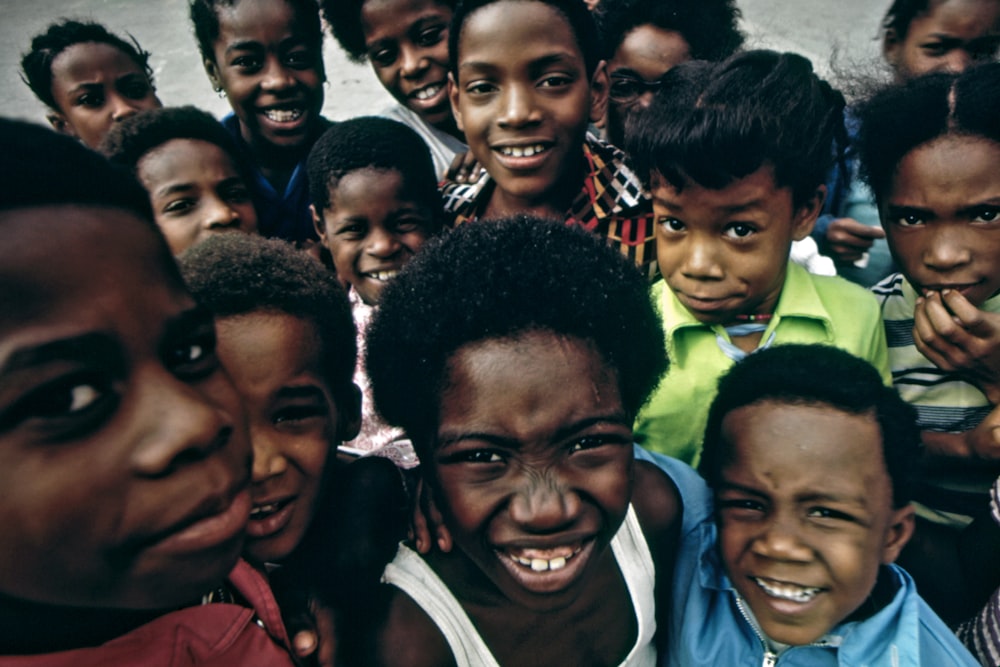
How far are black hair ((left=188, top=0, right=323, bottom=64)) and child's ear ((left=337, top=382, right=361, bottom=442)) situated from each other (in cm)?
172

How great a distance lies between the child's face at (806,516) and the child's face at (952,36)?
5.16 ft

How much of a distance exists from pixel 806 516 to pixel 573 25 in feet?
4.91

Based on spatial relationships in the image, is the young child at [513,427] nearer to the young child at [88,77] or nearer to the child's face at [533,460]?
the child's face at [533,460]

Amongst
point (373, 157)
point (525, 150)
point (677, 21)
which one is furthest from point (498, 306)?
point (677, 21)

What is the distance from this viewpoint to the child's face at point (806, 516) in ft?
4.11

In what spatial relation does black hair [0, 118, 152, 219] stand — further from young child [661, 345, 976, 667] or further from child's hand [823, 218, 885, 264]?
child's hand [823, 218, 885, 264]

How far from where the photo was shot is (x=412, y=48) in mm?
2465

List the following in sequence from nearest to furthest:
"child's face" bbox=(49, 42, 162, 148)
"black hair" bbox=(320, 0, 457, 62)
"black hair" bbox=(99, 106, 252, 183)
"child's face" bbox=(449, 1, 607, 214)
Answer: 1. "child's face" bbox=(449, 1, 607, 214)
2. "black hair" bbox=(99, 106, 252, 183)
3. "child's face" bbox=(49, 42, 162, 148)
4. "black hair" bbox=(320, 0, 457, 62)

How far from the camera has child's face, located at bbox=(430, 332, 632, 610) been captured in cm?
109

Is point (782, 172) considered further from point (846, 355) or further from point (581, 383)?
point (581, 383)

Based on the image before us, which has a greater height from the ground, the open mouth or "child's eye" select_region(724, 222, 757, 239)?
the open mouth

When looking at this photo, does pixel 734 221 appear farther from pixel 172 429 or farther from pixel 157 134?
pixel 157 134

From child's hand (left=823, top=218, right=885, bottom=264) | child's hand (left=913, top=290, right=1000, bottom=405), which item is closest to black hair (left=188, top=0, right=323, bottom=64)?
child's hand (left=823, top=218, right=885, bottom=264)

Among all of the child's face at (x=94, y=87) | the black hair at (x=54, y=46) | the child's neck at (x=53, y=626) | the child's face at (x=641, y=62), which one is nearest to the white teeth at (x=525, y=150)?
the child's face at (x=641, y=62)
